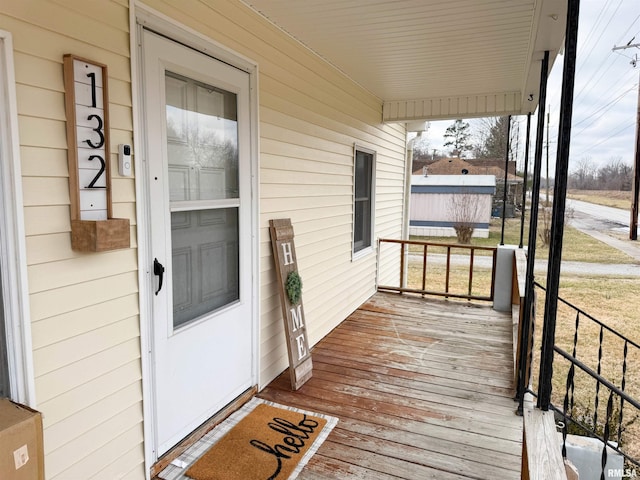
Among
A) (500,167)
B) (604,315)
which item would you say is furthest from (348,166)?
(500,167)

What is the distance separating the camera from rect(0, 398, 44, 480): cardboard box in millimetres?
1238

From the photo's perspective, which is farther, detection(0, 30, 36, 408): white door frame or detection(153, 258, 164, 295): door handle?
detection(153, 258, 164, 295): door handle

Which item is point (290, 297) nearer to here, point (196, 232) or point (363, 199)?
point (196, 232)

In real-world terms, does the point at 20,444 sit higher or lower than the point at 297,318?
higher

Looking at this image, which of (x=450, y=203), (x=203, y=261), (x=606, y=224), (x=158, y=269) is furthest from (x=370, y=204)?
(x=450, y=203)

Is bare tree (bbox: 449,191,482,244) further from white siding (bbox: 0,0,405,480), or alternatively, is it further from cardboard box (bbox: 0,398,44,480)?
cardboard box (bbox: 0,398,44,480)

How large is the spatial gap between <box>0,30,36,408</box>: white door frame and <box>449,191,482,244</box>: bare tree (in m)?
15.3


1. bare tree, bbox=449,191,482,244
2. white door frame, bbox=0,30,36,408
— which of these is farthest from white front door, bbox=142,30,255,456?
bare tree, bbox=449,191,482,244

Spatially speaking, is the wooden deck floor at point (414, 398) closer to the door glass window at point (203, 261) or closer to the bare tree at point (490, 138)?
the door glass window at point (203, 261)

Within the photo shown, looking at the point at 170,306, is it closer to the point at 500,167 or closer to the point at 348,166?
the point at 348,166

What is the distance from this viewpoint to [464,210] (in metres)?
16.9

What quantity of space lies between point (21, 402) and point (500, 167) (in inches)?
808

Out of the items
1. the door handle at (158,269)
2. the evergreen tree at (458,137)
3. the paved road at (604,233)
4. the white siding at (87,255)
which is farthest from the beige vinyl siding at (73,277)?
the evergreen tree at (458,137)

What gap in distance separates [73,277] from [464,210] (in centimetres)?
1668
